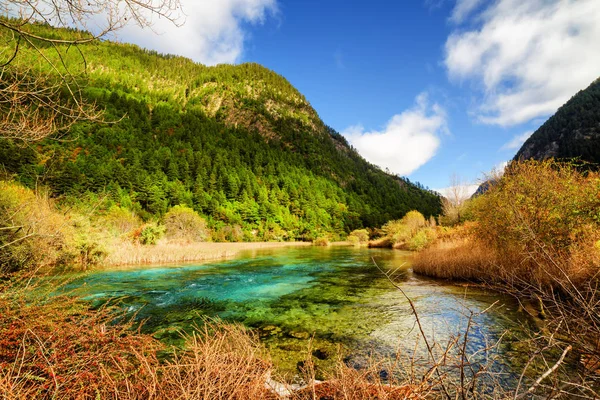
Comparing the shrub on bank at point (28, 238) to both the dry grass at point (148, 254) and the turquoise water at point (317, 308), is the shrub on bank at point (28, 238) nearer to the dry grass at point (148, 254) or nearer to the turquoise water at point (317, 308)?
the turquoise water at point (317, 308)

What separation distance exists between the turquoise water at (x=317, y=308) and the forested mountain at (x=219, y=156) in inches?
814

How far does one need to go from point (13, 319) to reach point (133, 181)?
75.1m

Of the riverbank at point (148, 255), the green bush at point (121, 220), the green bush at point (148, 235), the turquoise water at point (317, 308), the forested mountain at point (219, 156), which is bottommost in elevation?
the turquoise water at point (317, 308)

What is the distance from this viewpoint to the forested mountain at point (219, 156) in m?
68.1

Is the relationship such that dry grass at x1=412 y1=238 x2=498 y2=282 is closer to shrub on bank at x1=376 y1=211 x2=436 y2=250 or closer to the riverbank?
shrub on bank at x1=376 y1=211 x2=436 y2=250

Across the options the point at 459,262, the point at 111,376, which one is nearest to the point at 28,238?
the point at 111,376

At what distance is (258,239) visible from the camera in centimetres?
7212

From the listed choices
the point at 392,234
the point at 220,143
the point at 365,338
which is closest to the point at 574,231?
the point at 365,338

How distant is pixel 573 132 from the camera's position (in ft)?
294

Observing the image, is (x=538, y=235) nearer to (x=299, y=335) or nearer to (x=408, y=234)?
(x=299, y=335)

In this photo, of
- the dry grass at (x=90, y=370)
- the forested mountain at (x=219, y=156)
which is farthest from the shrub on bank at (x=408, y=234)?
the dry grass at (x=90, y=370)

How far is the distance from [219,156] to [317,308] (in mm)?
94424

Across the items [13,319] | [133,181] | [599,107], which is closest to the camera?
[13,319]

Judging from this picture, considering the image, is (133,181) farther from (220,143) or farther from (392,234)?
(392,234)
